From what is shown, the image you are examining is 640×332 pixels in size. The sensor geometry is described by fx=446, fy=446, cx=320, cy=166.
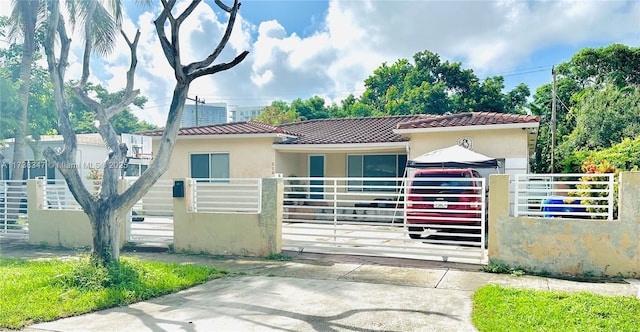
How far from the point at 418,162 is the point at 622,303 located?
6.21 meters

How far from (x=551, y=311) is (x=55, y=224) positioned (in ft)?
33.7

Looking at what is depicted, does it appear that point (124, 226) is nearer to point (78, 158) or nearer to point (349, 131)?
point (349, 131)

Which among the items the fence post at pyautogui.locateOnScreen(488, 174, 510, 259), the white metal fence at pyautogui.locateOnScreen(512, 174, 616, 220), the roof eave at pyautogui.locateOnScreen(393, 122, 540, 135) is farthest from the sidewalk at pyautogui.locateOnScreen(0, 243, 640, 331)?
the roof eave at pyautogui.locateOnScreen(393, 122, 540, 135)

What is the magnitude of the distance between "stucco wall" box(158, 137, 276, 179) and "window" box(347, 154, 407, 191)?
9.19ft

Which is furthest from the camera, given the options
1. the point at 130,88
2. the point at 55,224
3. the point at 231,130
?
the point at 231,130

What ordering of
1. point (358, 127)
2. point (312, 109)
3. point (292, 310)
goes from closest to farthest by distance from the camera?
point (292, 310)
point (358, 127)
point (312, 109)

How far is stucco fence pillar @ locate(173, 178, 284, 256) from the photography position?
8570mm

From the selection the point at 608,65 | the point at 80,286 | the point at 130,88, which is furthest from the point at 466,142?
the point at 608,65

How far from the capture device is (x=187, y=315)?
519 cm

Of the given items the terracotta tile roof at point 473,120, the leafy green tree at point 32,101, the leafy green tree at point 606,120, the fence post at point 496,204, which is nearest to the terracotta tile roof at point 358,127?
the terracotta tile roof at point 473,120

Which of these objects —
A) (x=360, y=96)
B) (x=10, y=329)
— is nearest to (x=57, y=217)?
(x=10, y=329)

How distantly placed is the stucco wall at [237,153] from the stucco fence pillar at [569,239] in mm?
8524

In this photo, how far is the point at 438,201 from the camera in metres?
8.95

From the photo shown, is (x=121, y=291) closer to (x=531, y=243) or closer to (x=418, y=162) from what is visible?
(x=531, y=243)
